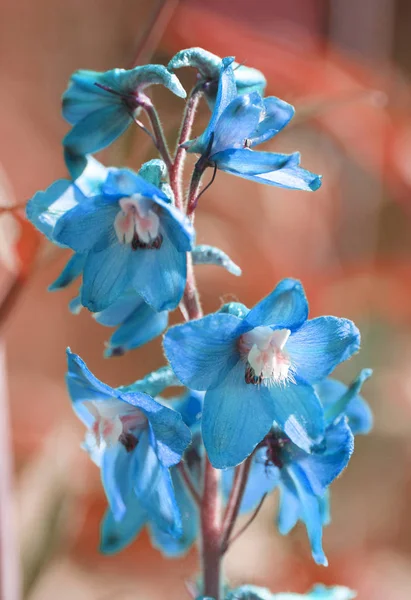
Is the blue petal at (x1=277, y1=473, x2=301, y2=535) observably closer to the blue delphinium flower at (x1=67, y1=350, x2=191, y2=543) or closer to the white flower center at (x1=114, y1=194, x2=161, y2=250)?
the blue delphinium flower at (x1=67, y1=350, x2=191, y2=543)

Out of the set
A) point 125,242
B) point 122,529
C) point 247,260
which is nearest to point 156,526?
point 122,529

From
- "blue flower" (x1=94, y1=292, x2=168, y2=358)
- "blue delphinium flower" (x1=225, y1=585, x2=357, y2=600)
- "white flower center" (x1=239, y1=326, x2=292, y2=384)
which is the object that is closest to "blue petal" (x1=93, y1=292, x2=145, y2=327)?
"blue flower" (x1=94, y1=292, x2=168, y2=358)

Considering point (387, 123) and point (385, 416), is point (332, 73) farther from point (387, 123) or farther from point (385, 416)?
point (385, 416)

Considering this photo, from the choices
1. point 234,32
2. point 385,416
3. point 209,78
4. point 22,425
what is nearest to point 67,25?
point 234,32

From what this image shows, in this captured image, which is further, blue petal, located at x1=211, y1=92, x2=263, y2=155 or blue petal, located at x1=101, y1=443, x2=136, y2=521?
blue petal, located at x1=101, y1=443, x2=136, y2=521

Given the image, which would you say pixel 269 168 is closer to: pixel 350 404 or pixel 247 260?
pixel 350 404

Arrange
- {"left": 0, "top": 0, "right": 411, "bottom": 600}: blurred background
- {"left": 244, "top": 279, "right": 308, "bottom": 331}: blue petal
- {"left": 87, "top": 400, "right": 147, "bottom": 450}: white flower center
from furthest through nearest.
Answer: {"left": 0, "top": 0, "right": 411, "bottom": 600}: blurred background < {"left": 87, "top": 400, "right": 147, "bottom": 450}: white flower center < {"left": 244, "top": 279, "right": 308, "bottom": 331}: blue petal

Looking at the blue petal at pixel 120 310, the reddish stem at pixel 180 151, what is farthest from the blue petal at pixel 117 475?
the reddish stem at pixel 180 151
